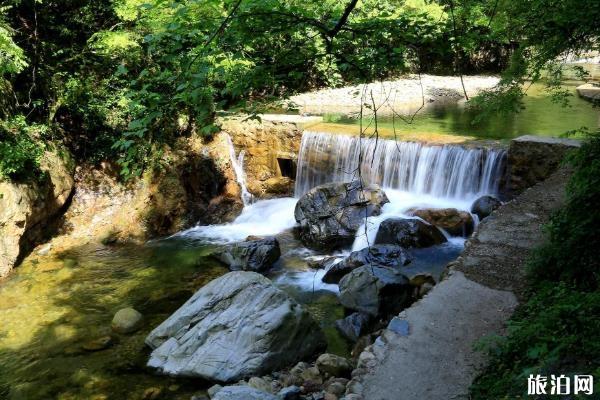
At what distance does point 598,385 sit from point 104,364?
18.6 ft

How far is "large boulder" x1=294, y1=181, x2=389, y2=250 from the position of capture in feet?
31.4

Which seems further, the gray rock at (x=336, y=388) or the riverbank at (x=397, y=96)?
the riverbank at (x=397, y=96)

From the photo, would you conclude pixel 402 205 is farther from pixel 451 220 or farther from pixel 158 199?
pixel 158 199

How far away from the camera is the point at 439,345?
13.5 ft

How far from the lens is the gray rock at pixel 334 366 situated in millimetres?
5141

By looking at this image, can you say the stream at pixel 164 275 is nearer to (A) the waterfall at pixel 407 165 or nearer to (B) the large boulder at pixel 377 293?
(A) the waterfall at pixel 407 165

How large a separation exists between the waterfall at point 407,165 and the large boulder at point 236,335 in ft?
14.0

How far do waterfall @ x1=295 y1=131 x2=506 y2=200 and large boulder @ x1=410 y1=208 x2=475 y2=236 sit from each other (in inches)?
40.5

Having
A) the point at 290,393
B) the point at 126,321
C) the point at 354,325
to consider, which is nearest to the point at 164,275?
the point at 126,321

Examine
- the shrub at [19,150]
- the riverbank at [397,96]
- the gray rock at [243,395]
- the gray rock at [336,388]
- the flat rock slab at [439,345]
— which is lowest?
the gray rock at [336,388]

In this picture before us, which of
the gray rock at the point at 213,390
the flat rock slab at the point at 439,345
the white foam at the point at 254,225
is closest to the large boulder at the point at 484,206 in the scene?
the white foam at the point at 254,225

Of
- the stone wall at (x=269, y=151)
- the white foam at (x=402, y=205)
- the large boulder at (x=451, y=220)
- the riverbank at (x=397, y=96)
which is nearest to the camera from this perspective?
the large boulder at (x=451, y=220)

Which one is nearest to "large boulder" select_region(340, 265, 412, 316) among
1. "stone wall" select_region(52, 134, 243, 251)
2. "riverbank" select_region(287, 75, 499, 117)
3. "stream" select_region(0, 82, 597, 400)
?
"stream" select_region(0, 82, 597, 400)

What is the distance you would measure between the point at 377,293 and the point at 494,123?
417 inches
